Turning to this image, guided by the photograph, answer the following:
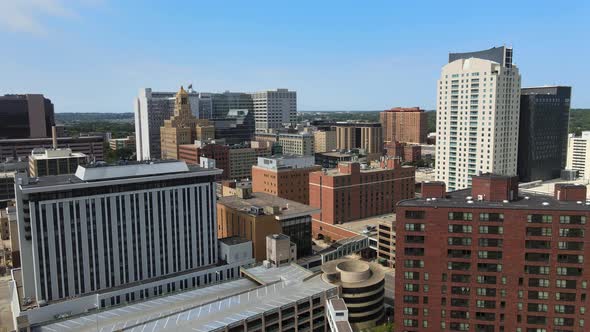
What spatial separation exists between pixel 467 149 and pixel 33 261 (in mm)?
124427

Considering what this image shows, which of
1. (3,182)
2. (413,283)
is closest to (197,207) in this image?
(413,283)

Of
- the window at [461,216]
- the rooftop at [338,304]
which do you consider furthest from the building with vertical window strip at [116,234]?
the window at [461,216]

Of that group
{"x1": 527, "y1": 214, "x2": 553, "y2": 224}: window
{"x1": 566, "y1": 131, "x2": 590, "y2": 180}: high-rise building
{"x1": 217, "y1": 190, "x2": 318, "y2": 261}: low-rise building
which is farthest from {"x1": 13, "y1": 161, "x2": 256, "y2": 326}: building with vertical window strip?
{"x1": 566, "y1": 131, "x2": 590, "y2": 180}: high-rise building

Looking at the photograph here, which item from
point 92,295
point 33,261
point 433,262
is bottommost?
point 92,295

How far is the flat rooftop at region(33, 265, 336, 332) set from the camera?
65.1 meters

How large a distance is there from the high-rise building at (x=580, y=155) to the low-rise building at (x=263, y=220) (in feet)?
424

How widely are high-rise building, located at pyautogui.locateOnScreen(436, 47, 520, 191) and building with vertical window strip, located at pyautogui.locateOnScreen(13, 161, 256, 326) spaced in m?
88.1

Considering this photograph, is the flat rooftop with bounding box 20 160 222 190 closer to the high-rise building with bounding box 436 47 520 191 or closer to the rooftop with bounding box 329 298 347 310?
the rooftop with bounding box 329 298 347 310

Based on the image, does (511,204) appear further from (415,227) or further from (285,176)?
(285,176)

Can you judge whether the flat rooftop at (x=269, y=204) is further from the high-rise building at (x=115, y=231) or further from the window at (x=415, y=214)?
the window at (x=415, y=214)

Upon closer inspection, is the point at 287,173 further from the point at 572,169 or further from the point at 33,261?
the point at 572,169

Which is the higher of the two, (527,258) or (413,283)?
(527,258)

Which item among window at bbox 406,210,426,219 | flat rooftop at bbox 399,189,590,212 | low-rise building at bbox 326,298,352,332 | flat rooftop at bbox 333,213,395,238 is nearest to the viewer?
flat rooftop at bbox 399,189,590,212

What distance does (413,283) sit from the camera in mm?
61219
